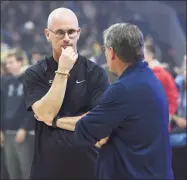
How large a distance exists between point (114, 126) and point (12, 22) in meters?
11.5

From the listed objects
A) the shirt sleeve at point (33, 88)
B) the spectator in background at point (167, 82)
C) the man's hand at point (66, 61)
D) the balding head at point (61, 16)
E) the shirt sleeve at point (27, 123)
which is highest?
the balding head at point (61, 16)

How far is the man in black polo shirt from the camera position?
11.8 feet

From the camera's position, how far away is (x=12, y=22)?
13945 mm

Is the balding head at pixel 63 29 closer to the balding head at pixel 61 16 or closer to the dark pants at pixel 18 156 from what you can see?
the balding head at pixel 61 16

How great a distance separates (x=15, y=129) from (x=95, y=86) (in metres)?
3.87

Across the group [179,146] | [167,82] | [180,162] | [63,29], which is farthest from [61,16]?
[180,162]

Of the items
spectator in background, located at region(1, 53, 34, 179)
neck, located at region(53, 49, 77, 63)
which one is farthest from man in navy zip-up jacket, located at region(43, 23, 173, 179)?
spectator in background, located at region(1, 53, 34, 179)

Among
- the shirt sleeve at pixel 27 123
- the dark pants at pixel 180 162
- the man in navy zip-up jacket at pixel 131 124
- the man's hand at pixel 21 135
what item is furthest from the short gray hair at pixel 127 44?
the man's hand at pixel 21 135

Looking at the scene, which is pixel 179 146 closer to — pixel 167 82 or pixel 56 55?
pixel 167 82

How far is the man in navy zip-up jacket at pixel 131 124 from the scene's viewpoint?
2883mm

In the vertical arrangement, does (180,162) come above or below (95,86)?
below

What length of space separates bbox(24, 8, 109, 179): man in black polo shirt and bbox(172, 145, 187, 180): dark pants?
10.2ft

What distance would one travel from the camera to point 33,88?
3.69 meters

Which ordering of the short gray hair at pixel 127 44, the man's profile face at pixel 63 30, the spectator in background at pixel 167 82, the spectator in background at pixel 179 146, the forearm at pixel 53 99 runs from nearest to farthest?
1. the short gray hair at pixel 127 44
2. the forearm at pixel 53 99
3. the man's profile face at pixel 63 30
4. the spectator in background at pixel 167 82
5. the spectator in background at pixel 179 146
